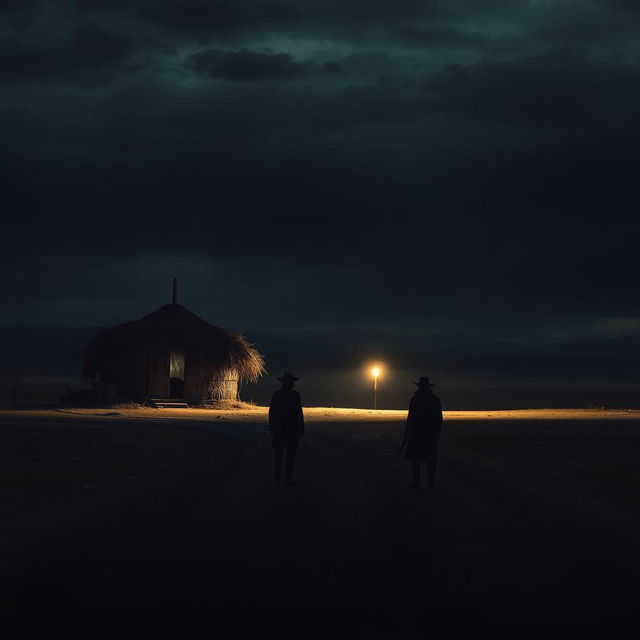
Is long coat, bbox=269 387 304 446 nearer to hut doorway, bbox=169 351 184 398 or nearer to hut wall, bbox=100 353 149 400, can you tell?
hut wall, bbox=100 353 149 400

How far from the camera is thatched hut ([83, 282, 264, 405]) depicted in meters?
60.5

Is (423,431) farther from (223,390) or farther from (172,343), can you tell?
(223,390)

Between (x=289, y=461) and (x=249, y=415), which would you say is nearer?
(x=289, y=461)

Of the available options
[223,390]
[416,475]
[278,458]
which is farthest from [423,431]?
[223,390]

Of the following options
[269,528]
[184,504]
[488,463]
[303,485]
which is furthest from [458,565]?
[488,463]

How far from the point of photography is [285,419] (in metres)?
19.3

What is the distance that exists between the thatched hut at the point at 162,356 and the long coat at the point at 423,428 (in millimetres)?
41934

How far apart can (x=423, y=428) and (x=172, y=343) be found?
4255 cm

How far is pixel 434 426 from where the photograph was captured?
19250 mm

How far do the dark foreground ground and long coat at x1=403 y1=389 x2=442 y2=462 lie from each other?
0.68 metres

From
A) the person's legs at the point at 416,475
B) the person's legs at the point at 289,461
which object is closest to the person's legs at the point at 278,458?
the person's legs at the point at 289,461

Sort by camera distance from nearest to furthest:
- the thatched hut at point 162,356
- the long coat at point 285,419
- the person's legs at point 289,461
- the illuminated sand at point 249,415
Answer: the person's legs at point 289,461
the long coat at point 285,419
the illuminated sand at point 249,415
the thatched hut at point 162,356

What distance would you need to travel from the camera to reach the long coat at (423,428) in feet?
62.0

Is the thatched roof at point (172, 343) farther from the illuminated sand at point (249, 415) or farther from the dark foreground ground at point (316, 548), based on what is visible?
the dark foreground ground at point (316, 548)
